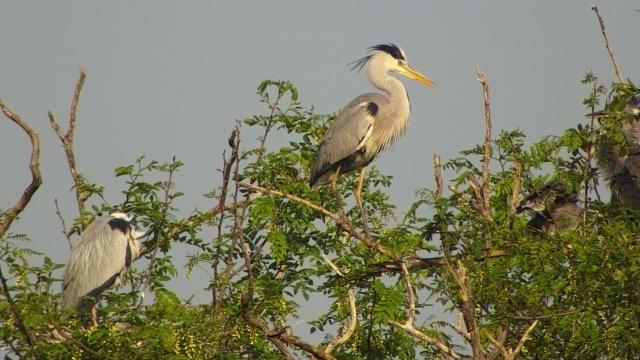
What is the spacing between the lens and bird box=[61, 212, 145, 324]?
8930 millimetres

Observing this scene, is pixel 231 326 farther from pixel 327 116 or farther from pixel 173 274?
pixel 327 116

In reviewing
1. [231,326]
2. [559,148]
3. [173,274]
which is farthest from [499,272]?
[173,274]

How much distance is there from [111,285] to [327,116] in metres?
2.69

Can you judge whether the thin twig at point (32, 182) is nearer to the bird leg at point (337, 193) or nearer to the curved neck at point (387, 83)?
the bird leg at point (337, 193)

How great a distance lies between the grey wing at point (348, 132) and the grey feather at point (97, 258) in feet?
6.04

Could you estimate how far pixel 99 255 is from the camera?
9031 millimetres

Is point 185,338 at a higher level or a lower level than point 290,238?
lower

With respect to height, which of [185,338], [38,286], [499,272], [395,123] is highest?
[395,123]

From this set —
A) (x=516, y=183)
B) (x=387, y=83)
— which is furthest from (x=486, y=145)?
(x=387, y=83)

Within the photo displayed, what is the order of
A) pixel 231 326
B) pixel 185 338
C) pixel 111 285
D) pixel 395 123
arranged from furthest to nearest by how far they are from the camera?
Answer: pixel 395 123, pixel 111 285, pixel 231 326, pixel 185 338

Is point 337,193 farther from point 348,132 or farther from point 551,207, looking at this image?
point 551,207

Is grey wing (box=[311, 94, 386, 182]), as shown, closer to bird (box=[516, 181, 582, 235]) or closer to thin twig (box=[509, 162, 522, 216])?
bird (box=[516, 181, 582, 235])

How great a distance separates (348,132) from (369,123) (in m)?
0.49

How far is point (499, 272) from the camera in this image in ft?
20.7
